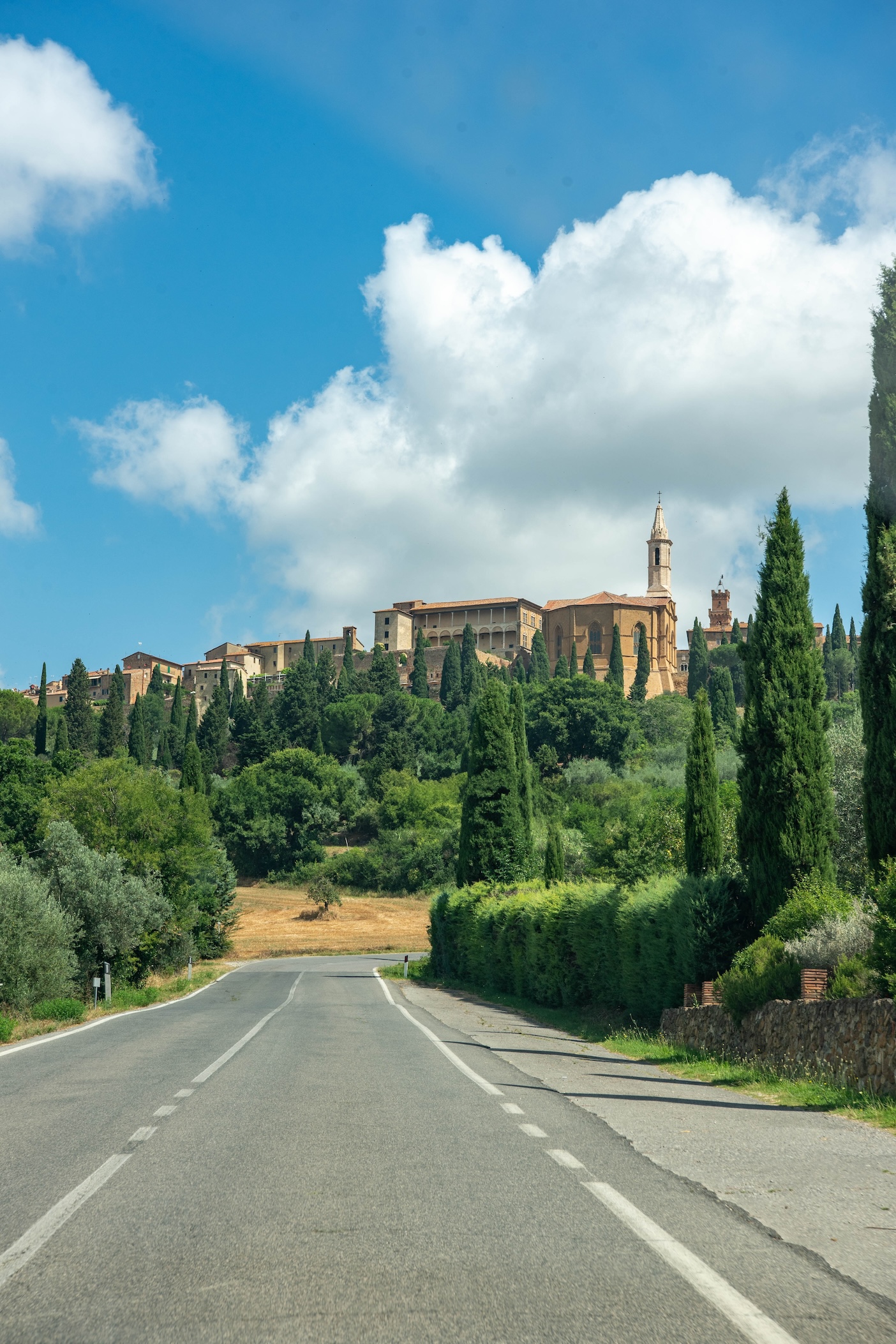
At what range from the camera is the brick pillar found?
12.7m

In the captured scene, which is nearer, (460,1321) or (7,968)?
(460,1321)

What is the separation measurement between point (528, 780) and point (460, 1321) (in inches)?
1445

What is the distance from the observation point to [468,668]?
151 m

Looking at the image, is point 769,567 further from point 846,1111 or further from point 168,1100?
point 168,1100

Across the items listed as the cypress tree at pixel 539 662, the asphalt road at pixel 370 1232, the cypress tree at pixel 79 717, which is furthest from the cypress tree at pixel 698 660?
the asphalt road at pixel 370 1232

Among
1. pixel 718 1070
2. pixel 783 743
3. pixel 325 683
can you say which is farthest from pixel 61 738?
pixel 718 1070

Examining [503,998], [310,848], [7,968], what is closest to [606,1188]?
[7,968]

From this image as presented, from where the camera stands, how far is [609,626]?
16050cm

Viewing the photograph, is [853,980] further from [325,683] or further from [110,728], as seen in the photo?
[325,683]

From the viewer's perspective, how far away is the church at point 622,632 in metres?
160

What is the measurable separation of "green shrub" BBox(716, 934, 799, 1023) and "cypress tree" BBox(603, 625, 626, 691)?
123 m

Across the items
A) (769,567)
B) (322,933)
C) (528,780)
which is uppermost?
(769,567)

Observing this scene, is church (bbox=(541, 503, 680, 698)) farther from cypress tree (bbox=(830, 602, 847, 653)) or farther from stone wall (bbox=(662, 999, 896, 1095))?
stone wall (bbox=(662, 999, 896, 1095))

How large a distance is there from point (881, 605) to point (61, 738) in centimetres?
9347
